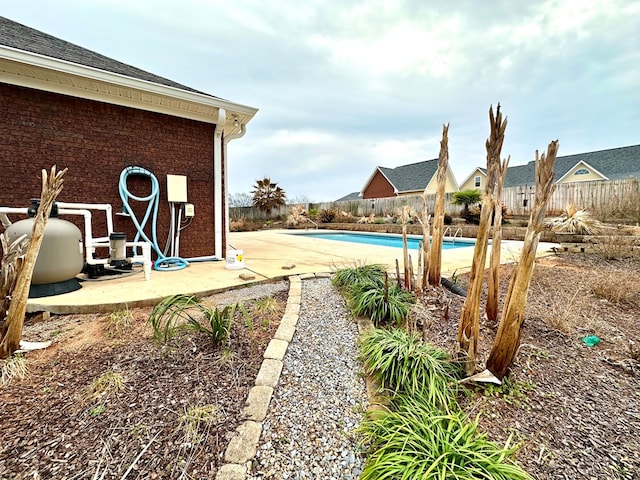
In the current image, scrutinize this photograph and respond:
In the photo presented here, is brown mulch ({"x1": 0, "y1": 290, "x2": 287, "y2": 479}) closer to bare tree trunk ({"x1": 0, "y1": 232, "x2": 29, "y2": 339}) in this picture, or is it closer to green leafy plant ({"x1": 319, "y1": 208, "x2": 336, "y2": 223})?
bare tree trunk ({"x1": 0, "y1": 232, "x2": 29, "y2": 339})

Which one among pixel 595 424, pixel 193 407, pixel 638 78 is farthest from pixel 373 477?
pixel 638 78

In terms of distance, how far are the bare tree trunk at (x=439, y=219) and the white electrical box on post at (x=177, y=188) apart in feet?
13.4

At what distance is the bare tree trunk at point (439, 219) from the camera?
287 centimetres

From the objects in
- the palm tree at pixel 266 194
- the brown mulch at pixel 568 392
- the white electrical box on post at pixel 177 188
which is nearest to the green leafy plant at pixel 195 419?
the brown mulch at pixel 568 392

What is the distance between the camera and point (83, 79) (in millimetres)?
3945

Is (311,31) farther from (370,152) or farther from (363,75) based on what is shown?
(370,152)

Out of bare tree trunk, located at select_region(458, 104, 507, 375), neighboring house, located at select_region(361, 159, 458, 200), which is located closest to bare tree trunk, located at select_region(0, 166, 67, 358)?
bare tree trunk, located at select_region(458, 104, 507, 375)

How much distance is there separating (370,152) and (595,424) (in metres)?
20.5

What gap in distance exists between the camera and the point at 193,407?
1.52m

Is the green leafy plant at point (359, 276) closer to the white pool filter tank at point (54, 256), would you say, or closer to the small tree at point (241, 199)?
the white pool filter tank at point (54, 256)

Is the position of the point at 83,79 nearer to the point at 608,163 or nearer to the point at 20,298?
the point at 20,298

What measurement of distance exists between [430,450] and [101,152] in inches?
215

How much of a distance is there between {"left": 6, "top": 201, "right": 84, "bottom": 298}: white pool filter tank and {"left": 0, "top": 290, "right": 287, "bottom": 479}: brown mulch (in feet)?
2.62

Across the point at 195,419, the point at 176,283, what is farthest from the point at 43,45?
the point at 195,419
